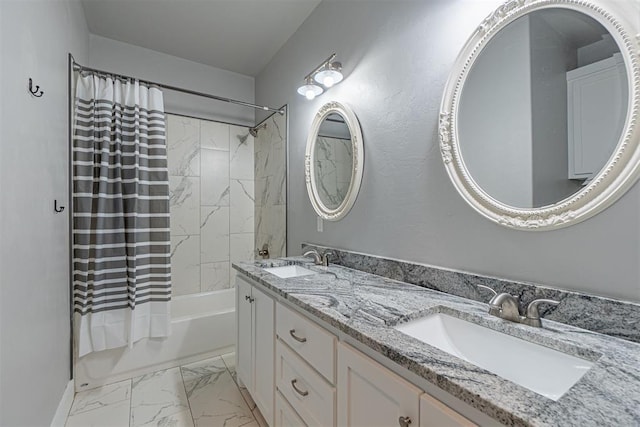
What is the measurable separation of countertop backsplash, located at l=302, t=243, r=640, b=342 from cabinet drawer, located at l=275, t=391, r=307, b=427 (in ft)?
2.43

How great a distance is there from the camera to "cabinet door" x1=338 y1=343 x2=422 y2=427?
0.70m

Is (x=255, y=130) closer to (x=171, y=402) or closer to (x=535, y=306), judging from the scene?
(x=171, y=402)

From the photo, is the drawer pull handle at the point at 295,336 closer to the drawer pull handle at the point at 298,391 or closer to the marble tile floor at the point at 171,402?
the drawer pull handle at the point at 298,391

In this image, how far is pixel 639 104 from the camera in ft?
2.47

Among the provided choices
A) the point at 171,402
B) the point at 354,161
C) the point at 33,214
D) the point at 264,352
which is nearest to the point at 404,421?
the point at 264,352

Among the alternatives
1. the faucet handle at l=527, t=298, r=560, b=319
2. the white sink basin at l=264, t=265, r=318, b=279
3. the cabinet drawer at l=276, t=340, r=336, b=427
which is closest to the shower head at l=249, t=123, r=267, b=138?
the white sink basin at l=264, t=265, r=318, b=279

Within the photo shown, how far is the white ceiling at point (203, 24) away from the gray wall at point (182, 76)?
8 cm

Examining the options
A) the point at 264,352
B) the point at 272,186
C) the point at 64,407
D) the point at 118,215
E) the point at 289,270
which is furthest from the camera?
the point at 272,186

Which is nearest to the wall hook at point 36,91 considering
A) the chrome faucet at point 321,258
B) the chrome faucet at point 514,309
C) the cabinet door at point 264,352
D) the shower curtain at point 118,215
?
the shower curtain at point 118,215

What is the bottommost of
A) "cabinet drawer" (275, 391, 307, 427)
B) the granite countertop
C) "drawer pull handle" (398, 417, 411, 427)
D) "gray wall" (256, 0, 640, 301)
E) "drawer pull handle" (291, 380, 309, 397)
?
"cabinet drawer" (275, 391, 307, 427)

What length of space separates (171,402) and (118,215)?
1.28 m

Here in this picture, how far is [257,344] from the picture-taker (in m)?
1.54

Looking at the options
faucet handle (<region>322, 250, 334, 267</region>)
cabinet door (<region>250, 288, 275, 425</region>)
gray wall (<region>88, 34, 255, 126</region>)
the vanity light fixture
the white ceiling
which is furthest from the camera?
gray wall (<region>88, 34, 255, 126</region>)

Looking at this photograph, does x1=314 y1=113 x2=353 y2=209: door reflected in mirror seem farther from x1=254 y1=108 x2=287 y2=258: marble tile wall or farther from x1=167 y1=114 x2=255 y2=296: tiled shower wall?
x1=167 y1=114 x2=255 y2=296: tiled shower wall
